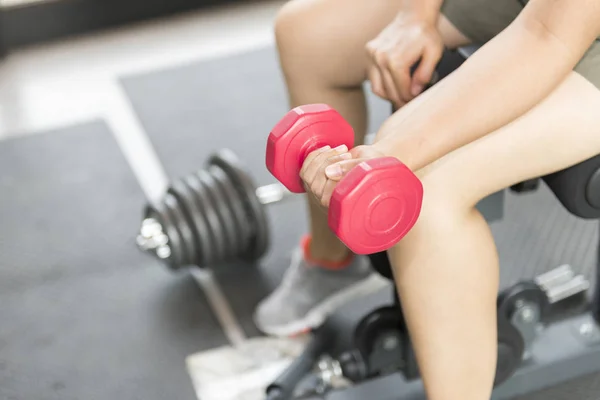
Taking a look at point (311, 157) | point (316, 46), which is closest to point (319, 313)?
point (316, 46)

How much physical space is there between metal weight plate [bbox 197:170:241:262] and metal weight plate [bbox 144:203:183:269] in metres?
0.08

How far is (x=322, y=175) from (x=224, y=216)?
636 mm

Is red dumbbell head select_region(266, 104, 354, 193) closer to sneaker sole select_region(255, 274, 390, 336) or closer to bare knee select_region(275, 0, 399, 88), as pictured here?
bare knee select_region(275, 0, 399, 88)

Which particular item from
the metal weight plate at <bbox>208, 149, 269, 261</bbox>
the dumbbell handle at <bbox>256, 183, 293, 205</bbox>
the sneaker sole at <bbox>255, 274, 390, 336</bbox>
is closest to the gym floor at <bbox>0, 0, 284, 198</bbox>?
the dumbbell handle at <bbox>256, 183, 293, 205</bbox>

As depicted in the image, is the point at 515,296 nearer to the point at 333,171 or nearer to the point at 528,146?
the point at 528,146

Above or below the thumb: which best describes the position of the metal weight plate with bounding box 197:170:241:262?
below

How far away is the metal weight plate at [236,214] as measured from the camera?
1.52m

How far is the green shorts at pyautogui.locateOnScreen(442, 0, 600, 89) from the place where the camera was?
3.55 ft

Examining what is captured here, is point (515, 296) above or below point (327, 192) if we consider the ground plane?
below

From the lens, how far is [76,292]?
5.35 feet

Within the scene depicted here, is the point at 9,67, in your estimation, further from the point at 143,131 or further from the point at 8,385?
the point at 8,385

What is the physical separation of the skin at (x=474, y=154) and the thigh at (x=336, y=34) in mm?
252

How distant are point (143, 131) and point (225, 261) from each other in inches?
25.4

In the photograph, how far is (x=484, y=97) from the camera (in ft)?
3.10
